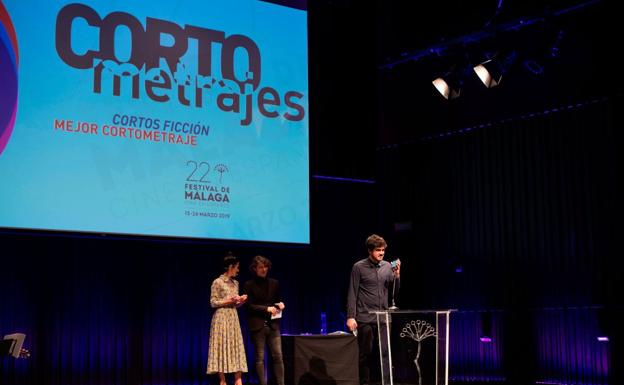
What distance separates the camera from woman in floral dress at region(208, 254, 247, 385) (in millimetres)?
7391

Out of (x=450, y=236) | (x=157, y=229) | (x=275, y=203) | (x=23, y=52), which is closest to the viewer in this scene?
(x=23, y=52)

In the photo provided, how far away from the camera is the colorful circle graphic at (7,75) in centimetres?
696

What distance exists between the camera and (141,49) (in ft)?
25.7

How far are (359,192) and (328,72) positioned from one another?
5.08ft

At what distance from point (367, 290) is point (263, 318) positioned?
1.24 meters

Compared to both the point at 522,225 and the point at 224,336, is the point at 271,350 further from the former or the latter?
the point at 522,225

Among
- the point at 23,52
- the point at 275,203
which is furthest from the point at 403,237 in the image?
the point at 23,52

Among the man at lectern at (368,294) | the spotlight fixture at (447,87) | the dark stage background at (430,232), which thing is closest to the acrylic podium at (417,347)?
the man at lectern at (368,294)

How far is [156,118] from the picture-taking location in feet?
25.6

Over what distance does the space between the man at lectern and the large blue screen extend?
205cm

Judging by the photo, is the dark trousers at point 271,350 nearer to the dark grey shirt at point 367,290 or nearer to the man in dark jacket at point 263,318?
the man in dark jacket at point 263,318

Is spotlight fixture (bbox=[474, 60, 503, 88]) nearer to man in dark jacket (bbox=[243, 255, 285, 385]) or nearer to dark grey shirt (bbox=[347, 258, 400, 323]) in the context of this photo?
dark grey shirt (bbox=[347, 258, 400, 323])

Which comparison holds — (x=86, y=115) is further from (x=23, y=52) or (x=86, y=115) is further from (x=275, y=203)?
(x=275, y=203)

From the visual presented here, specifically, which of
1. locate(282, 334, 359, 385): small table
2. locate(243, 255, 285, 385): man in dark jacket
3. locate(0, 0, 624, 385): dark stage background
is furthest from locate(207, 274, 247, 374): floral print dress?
locate(0, 0, 624, 385): dark stage background
